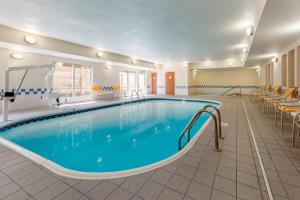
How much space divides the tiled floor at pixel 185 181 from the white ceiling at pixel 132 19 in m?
2.66

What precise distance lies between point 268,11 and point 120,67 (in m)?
8.31

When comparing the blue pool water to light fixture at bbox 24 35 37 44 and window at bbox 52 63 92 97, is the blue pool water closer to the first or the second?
light fixture at bbox 24 35 37 44

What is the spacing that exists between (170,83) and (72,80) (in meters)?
6.67

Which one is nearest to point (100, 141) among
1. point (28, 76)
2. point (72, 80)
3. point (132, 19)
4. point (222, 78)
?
point (132, 19)

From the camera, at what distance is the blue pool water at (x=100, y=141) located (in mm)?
2408

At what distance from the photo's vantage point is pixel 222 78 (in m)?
12.1

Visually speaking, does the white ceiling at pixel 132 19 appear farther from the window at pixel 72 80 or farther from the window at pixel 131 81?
the window at pixel 131 81

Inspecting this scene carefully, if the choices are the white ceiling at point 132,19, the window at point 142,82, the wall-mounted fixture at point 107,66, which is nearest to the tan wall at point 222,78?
the window at point 142,82

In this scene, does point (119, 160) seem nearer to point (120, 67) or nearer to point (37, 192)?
point (37, 192)

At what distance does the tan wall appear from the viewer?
37.1 feet

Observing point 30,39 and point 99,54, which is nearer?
point 30,39

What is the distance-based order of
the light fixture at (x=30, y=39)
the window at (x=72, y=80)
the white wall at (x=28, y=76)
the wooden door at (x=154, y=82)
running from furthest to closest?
the wooden door at (x=154, y=82) < the window at (x=72, y=80) < the white wall at (x=28, y=76) < the light fixture at (x=30, y=39)

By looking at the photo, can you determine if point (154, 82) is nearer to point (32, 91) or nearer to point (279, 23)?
point (32, 91)

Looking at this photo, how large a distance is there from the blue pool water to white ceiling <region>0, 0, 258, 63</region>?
8.31ft
